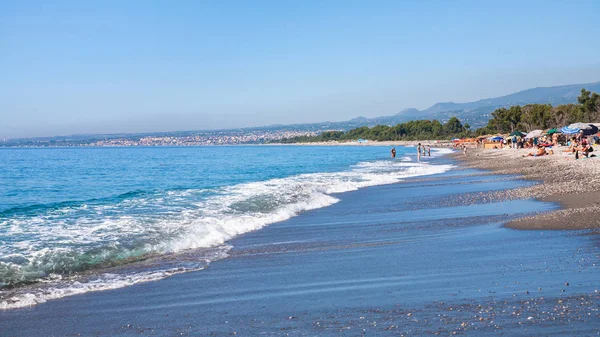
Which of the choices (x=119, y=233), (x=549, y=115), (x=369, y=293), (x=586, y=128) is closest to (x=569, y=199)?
(x=369, y=293)

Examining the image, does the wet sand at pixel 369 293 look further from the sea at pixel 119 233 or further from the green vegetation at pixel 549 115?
the green vegetation at pixel 549 115

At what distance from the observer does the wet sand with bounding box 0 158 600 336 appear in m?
6.65

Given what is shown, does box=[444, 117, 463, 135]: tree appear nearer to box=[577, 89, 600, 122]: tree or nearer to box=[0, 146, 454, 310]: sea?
box=[577, 89, 600, 122]: tree

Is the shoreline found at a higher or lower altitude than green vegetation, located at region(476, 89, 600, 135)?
lower

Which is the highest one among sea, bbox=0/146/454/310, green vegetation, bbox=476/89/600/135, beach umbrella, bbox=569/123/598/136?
green vegetation, bbox=476/89/600/135

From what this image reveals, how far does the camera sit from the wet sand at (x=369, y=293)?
665 centimetres

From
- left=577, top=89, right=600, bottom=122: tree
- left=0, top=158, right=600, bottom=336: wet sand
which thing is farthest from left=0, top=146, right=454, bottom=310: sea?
left=577, top=89, right=600, bottom=122: tree

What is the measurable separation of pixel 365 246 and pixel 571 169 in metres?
21.0

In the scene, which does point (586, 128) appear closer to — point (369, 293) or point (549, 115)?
point (369, 293)

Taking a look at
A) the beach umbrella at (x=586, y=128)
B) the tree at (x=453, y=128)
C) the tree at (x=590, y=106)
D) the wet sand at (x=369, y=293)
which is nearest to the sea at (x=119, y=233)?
the wet sand at (x=369, y=293)

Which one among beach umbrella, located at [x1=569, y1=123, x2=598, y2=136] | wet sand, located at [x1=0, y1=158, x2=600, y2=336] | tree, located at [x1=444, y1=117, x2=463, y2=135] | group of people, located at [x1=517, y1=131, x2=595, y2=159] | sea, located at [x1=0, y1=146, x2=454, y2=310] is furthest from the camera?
tree, located at [x1=444, y1=117, x2=463, y2=135]

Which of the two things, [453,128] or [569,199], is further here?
[453,128]

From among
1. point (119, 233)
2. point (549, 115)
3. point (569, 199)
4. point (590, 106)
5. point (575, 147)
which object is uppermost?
point (590, 106)

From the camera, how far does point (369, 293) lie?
818 cm
